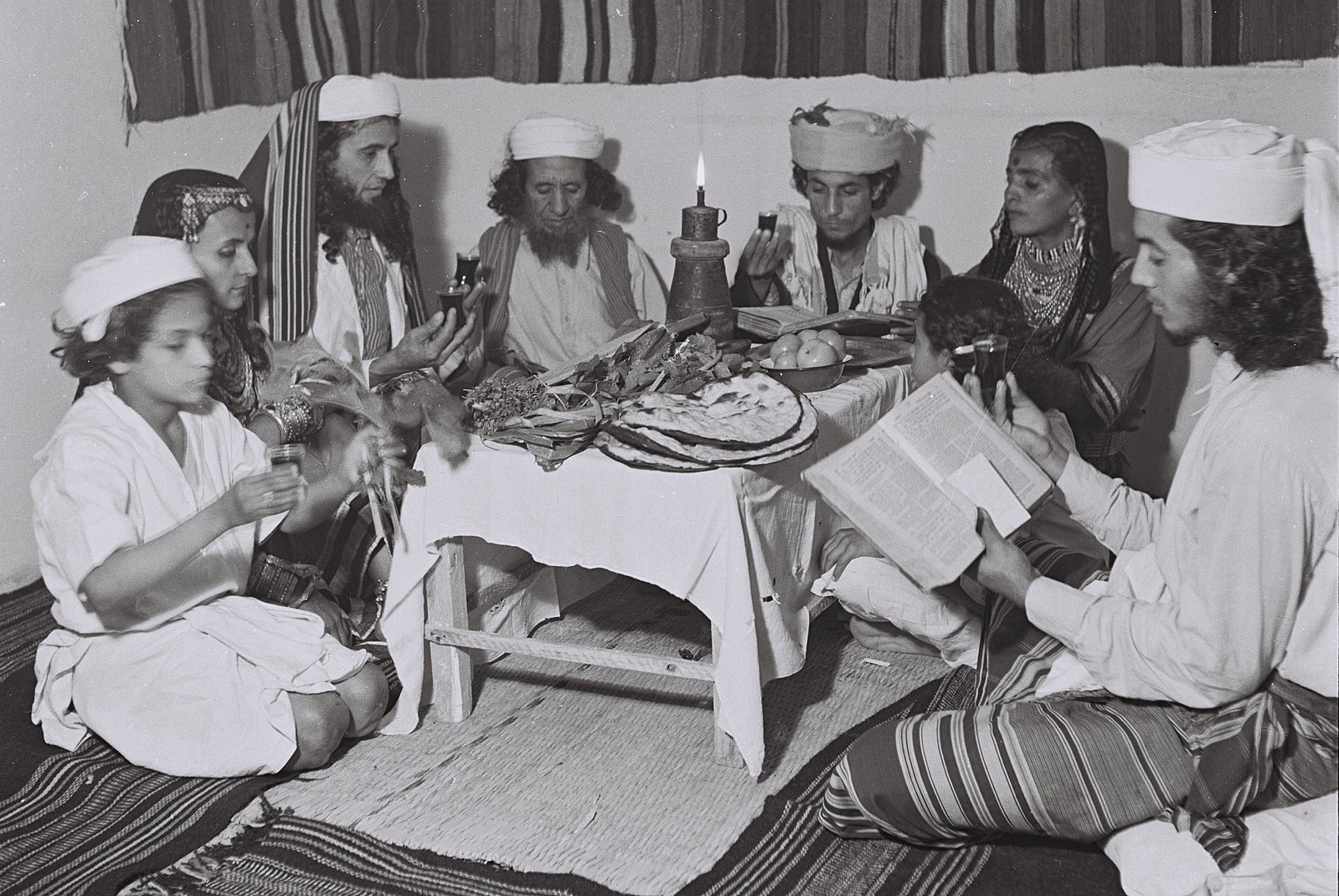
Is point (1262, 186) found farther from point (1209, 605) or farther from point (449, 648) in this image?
point (449, 648)

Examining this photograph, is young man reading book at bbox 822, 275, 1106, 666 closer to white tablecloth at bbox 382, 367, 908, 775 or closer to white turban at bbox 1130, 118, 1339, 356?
white tablecloth at bbox 382, 367, 908, 775

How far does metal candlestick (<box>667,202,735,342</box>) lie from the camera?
359cm

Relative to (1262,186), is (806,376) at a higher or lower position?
lower

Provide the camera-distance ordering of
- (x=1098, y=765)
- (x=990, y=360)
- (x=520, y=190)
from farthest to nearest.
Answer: (x=520, y=190) < (x=990, y=360) < (x=1098, y=765)

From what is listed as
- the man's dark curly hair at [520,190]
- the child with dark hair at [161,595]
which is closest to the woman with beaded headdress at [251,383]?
the child with dark hair at [161,595]

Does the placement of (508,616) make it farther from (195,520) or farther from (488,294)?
(488,294)

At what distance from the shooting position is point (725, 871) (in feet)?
8.55

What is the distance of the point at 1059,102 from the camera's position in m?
4.55

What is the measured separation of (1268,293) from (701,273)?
1716 mm

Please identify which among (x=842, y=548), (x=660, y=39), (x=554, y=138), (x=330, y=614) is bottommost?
(x=330, y=614)

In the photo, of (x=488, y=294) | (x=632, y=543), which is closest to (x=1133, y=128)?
(x=488, y=294)

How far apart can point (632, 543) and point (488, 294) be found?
2.07 metres

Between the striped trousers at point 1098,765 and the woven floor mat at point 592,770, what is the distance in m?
0.49

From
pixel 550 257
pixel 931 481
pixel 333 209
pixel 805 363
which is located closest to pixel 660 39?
pixel 550 257
